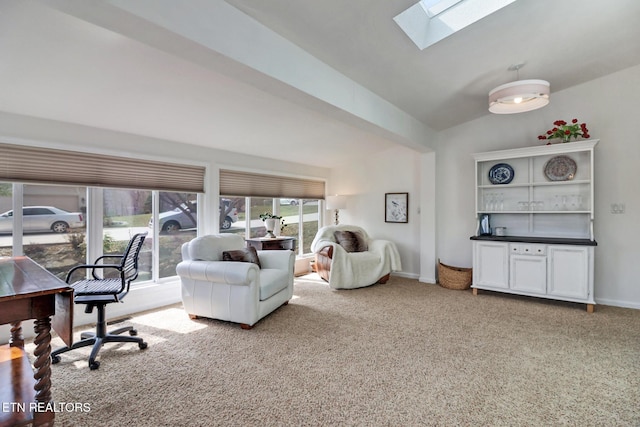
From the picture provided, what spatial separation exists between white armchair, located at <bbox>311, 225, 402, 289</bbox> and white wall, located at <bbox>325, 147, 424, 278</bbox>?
0.52 m

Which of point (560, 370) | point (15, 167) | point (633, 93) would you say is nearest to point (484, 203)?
point (633, 93)

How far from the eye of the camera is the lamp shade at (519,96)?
2.64 meters

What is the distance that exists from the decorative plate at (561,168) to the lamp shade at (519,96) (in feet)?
4.77

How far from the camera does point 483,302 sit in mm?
3857

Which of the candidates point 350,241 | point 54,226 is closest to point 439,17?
point 350,241

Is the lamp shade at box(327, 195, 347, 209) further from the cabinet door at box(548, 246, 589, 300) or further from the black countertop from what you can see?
the cabinet door at box(548, 246, 589, 300)

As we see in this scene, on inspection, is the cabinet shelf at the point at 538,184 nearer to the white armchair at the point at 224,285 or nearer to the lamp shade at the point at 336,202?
the lamp shade at the point at 336,202

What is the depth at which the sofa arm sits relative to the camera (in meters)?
2.96

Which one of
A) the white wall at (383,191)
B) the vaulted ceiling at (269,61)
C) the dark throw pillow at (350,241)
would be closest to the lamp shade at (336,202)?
the white wall at (383,191)

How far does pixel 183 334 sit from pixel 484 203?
4.31 metres

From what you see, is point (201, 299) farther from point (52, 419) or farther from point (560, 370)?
point (560, 370)

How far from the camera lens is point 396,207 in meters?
5.45

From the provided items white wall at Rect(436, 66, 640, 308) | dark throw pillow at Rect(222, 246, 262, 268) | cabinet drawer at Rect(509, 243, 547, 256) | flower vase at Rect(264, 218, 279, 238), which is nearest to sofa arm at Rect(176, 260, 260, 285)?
dark throw pillow at Rect(222, 246, 262, 268)

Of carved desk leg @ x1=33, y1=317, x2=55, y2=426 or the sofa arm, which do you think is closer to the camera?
carved desk leg @ x1=33, y1=317, x2=55, y2=426
